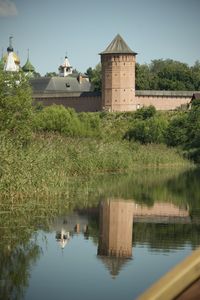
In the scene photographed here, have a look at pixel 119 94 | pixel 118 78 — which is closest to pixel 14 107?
pixel 119 94

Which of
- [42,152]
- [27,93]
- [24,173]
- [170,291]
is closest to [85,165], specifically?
[27,93]

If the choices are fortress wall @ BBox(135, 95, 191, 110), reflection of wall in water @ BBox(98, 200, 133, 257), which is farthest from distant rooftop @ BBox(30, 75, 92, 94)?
reflection of wall in water @ BBox(98, 200, 133, 257)

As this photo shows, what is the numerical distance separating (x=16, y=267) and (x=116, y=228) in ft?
12.7

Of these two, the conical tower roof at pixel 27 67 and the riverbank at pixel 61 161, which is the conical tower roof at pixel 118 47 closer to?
the conical tower roof at pixel 27 67

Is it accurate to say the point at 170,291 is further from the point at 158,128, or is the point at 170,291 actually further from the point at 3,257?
the point at 158,128

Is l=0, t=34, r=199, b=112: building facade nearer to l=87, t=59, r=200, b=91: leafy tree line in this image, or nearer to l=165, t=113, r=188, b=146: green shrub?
l=87, t=59, r=200, b=91: leafy tree line

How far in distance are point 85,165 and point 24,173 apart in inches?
289

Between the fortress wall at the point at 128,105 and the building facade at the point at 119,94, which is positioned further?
the fortress wall at the point at 128,105

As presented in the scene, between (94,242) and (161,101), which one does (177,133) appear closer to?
(161,101)

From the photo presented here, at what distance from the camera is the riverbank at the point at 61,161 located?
1173 cm

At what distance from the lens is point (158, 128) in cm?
3750

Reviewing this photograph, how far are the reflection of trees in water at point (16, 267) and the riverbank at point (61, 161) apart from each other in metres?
3.05

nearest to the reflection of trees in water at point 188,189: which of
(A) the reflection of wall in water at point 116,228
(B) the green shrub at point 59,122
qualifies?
(A) the reflection of wall in water at point 116,228

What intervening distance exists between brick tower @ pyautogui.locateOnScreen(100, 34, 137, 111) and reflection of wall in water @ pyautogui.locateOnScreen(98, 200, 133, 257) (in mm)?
38082
